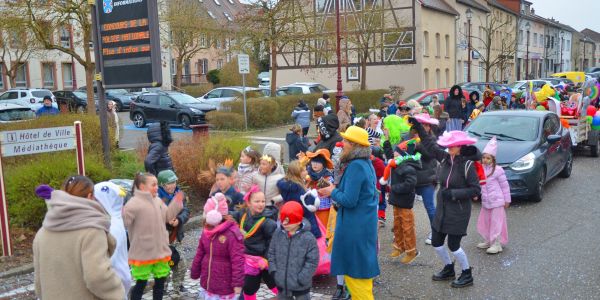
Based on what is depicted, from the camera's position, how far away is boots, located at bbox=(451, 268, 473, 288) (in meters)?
6.04

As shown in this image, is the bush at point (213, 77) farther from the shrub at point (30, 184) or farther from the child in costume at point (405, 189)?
the child in costume at point (405, 189)

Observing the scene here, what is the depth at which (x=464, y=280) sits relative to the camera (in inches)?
239

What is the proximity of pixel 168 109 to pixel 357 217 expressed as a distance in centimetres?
1823

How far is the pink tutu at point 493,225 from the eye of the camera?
7.31 metres

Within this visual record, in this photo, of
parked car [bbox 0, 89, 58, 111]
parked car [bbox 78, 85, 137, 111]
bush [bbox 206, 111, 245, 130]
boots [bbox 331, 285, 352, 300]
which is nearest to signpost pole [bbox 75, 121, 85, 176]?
boots [bbox 331, 285, 352, 300]

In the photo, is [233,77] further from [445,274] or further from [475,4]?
[445,274]

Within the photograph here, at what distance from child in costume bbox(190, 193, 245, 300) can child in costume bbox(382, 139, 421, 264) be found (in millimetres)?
2561

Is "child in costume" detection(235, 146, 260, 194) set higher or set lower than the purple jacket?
higher

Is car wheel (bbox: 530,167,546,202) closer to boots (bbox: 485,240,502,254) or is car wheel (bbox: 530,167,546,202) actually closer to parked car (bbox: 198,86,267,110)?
boots (bbox: 485,240,502,254)

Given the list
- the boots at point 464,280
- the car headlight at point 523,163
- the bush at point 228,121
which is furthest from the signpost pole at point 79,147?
the bush at point 228,121

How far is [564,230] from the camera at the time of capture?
8.18 metres

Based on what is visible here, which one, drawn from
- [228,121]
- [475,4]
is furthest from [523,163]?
[475,4]

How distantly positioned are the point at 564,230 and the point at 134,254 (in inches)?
245

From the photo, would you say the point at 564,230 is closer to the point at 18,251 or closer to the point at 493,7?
the point at 18,251
